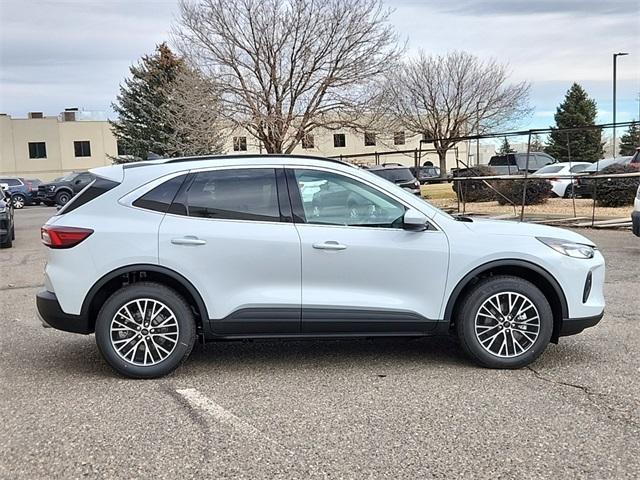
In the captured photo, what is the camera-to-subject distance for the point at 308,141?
93.6 ft

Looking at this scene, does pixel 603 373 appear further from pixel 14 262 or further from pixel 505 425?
pixel 14 262

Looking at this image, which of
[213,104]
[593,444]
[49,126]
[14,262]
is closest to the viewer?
[593,444]

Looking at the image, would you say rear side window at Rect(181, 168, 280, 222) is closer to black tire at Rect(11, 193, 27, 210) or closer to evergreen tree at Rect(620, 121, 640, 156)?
evergreen tree at Rect(620, 121, 640, 156)

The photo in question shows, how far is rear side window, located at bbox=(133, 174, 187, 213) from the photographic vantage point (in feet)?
16.4

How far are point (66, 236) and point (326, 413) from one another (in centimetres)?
229

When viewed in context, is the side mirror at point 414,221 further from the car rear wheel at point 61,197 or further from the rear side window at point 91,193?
the car rear wheel at point 61,197

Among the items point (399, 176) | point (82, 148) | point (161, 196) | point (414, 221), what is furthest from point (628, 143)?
point (82, 148)

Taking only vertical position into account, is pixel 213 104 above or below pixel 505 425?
above

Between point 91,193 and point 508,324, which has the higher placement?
point 91,193

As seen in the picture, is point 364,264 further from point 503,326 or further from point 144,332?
point 144,332

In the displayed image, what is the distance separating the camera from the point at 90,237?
15.9 ft

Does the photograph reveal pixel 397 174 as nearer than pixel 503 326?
No

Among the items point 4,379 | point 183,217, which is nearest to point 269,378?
point 183,217

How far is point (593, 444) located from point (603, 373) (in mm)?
1408
